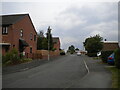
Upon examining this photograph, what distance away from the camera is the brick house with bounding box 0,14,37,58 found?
3077 cm

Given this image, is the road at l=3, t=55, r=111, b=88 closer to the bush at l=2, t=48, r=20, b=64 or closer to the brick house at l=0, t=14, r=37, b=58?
the bush at l=2, t=48, r=20, b=64

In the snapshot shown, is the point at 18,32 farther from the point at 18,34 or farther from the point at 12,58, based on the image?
the point at 12,58

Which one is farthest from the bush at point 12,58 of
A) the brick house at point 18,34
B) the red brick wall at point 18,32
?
the red brick wall at point 18,32

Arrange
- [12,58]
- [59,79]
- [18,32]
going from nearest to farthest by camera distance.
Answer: [59,79]
[12,58]
[18,32]

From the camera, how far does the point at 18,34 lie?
107 ft

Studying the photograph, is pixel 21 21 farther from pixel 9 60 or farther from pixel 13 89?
pixel 13 89

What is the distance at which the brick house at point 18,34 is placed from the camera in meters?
30.8

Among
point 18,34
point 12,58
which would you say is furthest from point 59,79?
point 18,34

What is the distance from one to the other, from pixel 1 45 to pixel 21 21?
646 cm

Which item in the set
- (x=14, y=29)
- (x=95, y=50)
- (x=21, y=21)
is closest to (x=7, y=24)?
(x=14, y=29)

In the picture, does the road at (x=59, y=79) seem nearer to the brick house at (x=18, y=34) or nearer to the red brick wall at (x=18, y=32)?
the brick house at (x=18, y=34)

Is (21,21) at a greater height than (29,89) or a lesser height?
greater

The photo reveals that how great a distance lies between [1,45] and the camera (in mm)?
29219

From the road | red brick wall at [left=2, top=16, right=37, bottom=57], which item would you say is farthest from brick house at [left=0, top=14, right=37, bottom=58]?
the road
